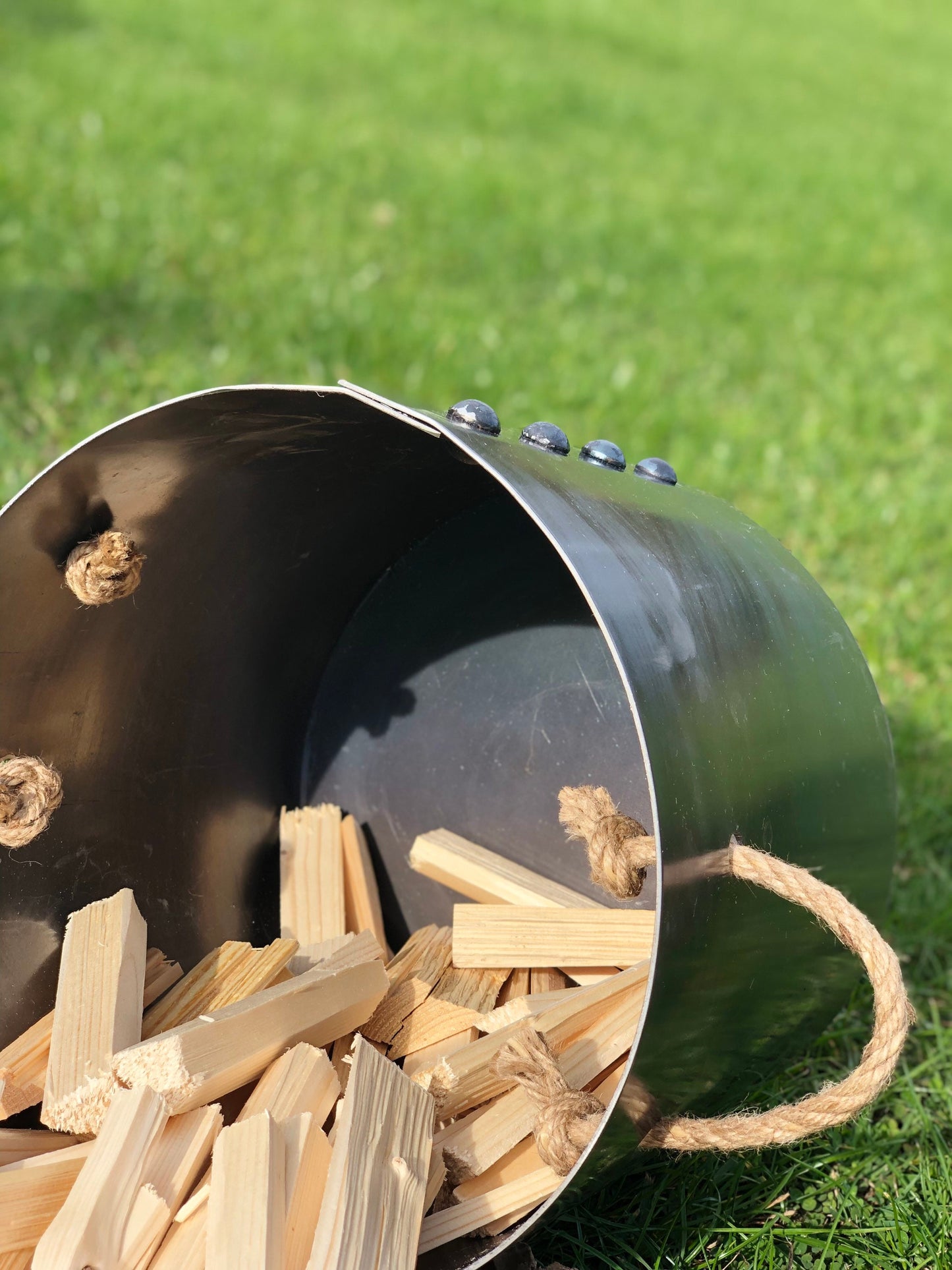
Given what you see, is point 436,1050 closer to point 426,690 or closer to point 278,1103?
point 278,1103

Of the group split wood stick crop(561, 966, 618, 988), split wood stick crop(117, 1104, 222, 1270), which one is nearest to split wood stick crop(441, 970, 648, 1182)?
split wood stick crop(561, 966, 618, 988)

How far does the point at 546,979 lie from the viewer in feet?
6.84

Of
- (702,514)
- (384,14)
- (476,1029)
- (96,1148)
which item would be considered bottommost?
(476,1029)

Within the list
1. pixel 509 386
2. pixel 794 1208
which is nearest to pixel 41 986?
pixel 794 1208

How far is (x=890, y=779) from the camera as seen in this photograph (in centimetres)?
196

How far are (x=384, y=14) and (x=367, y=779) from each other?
909cm

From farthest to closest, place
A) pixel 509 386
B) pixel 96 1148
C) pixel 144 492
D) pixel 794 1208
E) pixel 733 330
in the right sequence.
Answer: pixel 733 330 → pixel 509 386 → pixel 794 1208 → pixel 144 492 → pixel 96 1148

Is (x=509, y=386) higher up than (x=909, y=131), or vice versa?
(x=909, y=131)

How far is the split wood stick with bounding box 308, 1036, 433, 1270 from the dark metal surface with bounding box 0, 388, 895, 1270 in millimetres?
139

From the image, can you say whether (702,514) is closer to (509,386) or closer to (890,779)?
(890,779)

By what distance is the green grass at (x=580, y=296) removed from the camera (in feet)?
7.32

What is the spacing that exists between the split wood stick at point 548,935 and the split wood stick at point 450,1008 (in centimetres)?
3

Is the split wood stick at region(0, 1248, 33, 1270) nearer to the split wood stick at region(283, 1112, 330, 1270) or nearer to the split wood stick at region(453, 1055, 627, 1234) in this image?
the split wood stick at region(283, 1112, 330, 1270)

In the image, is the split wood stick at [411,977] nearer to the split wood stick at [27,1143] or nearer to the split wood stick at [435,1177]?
the split wood stick at [435,1177]
